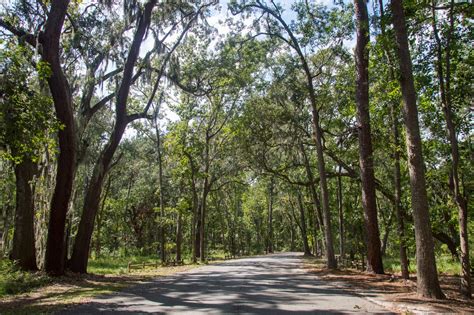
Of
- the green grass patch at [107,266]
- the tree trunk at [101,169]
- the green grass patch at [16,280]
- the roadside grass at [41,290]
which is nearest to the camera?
the roadside grass at [41,290]

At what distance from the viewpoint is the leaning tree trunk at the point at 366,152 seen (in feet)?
50.4

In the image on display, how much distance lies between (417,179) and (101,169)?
1205 cm

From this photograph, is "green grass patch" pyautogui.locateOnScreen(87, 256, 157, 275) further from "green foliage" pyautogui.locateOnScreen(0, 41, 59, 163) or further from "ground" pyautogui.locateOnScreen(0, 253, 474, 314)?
"green foliage" pyautogui.locateOnScreen(0, 41, 59, 163)

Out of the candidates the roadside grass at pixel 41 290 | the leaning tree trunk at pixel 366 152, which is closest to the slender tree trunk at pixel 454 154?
the leaning tree trunk at pixel 366 152

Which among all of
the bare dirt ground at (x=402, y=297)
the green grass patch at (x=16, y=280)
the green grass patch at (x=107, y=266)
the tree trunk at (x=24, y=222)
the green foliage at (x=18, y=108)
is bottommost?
the green grass patch at (x=107, y=266)

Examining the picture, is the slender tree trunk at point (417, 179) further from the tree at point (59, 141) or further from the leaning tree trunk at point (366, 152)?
A: the tree at point (59, 141)

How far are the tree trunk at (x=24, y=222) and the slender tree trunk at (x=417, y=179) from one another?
12891 mm

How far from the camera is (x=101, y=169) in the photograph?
1612 centimetres

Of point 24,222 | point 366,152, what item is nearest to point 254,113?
point 366,152

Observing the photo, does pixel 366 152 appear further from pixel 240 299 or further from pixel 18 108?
pixel 18 108

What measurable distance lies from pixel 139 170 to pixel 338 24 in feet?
102

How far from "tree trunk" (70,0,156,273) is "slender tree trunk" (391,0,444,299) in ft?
33.7

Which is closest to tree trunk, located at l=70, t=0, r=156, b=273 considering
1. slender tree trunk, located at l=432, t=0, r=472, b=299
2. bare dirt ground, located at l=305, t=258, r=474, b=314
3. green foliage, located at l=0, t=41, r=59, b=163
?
green foliage, located at l=0, t=41, r=59, b=163

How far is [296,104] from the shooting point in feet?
77.8
